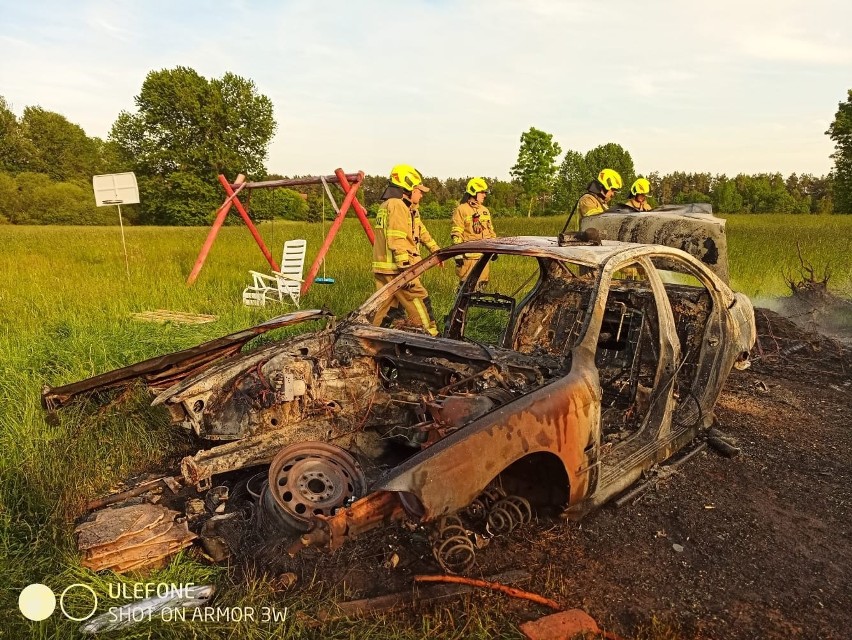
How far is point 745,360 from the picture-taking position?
16.0 ft

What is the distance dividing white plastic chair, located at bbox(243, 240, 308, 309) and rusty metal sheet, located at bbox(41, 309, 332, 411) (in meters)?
4.47

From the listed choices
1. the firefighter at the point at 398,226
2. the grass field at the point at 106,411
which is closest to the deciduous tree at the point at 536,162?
the grass field at the point at 106,411

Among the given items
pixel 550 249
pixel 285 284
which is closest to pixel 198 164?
pixel 285 284

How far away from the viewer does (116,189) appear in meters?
10.8

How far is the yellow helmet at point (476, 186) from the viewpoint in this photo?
7820mm

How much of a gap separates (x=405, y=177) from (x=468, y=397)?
13.6 ft

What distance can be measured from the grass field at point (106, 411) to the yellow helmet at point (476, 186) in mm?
1995

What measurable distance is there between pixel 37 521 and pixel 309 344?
6.00 ft

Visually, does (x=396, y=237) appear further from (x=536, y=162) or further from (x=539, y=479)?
(x=536, y=162)

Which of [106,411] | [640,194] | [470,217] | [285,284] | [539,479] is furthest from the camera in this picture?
[285,284]

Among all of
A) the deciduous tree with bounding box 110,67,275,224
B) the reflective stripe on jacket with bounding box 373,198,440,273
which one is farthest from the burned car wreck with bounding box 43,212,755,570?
the deciduous tree with bounding box 110,67,275,224

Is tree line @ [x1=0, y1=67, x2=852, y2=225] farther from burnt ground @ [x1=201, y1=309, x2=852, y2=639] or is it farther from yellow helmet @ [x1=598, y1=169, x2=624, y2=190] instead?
burnt ground @ [x1=201, y1=309, x2=852, y2=639]

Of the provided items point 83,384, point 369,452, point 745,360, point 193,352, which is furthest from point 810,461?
point 83,384

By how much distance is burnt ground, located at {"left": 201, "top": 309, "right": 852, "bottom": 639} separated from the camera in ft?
8.45
